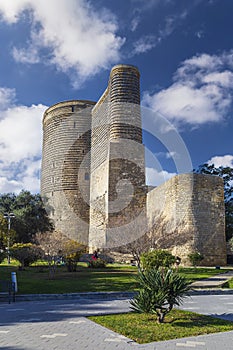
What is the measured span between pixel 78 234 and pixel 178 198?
48.8 ft

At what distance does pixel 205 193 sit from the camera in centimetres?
2123

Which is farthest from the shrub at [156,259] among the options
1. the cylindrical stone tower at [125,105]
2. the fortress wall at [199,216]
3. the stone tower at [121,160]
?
the cylindrical stone tower at [125,105]

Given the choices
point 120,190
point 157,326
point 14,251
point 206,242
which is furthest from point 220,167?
point 157,326

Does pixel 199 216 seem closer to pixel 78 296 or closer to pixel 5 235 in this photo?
pixel 5 235

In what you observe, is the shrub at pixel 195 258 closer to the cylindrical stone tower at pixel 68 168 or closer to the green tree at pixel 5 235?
the green tree at pixel 5 235

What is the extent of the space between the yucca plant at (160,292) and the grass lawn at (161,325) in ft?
0.65

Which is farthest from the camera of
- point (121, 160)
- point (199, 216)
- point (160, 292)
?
point (121, 160)

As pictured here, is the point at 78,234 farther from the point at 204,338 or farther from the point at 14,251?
the point at 204,338

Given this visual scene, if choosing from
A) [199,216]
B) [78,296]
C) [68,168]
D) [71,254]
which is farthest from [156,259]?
[68,168]

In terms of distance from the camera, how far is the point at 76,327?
19.0 ft

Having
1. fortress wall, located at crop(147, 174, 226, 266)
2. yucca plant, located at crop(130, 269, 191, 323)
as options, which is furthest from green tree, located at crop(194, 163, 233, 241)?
yucca plant, located at crop(130, 269, 191, 323)

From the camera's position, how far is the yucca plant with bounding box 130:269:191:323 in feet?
19.9

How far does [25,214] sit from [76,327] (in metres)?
19.7

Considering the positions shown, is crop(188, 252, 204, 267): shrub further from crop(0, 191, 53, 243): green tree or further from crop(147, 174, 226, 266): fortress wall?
crop(0, 191, 53, 243): green tree
